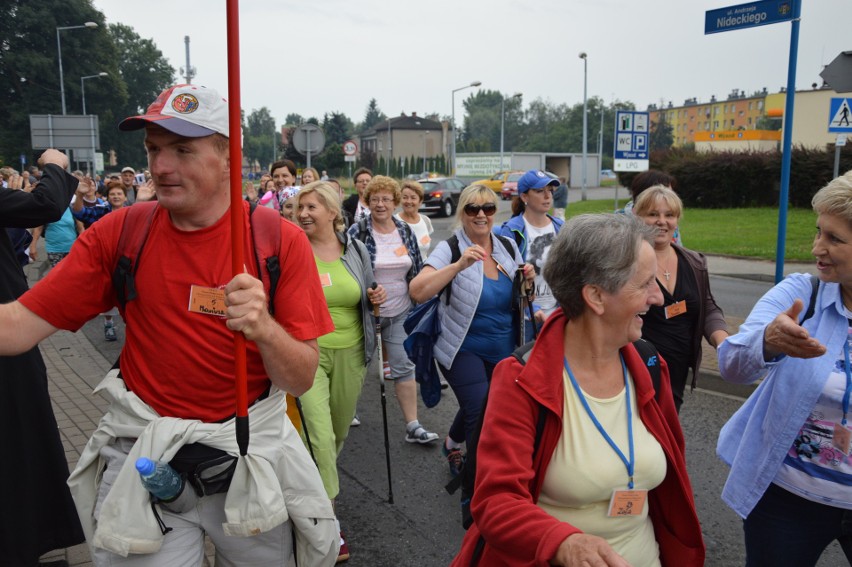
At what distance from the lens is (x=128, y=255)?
228 cm

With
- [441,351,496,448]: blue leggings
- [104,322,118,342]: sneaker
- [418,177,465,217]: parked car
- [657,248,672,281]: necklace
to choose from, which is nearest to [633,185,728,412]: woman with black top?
[657,248,672,281]: necklace

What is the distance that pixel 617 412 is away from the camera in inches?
86.0

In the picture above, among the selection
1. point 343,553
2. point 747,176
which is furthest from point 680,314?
point 747,176

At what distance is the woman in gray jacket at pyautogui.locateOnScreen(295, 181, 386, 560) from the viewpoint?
448 centimetres

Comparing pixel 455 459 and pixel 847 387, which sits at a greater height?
pixel 847 387

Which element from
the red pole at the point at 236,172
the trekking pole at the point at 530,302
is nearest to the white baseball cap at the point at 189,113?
the red pole at the point at 236,172

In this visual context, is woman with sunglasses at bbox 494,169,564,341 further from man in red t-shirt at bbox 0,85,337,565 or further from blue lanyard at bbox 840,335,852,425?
man in red t-shirt at bbox 0,85,337,565

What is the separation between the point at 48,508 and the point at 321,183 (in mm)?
2505

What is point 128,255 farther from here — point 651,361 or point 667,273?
point 667,273

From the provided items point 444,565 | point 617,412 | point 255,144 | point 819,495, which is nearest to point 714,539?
point 444,565

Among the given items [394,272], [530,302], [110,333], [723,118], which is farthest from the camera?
[723,118]

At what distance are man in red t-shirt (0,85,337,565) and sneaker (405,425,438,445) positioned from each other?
3359mm

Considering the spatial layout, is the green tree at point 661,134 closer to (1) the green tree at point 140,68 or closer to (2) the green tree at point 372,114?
(2) the green tree at point 372,114

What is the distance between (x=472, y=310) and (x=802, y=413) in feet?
7.37
